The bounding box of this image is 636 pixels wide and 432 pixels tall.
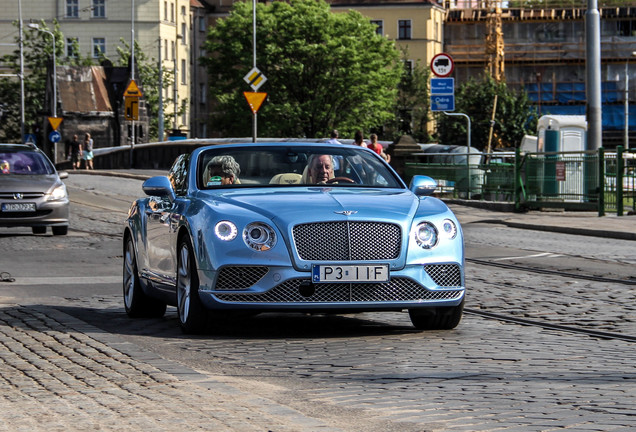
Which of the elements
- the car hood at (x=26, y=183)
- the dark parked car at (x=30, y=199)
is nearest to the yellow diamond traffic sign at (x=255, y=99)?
the dark parked car at (x=30, y=199)

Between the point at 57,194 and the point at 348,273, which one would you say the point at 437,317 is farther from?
the point at 57,194

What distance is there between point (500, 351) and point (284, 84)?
85.2 m

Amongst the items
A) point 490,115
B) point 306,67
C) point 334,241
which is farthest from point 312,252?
point 490,115

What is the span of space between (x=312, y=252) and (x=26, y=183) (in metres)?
14.8

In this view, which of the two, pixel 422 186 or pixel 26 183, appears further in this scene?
pixel 26 183

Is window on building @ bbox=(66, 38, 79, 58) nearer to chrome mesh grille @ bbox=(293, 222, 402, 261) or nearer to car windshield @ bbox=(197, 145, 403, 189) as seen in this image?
car windshield @ bbox=(197, 145, 403, 189)

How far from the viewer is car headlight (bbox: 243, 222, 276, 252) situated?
950cm

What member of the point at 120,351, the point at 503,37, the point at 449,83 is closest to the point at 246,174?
the point at 120,351

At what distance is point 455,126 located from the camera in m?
92.2

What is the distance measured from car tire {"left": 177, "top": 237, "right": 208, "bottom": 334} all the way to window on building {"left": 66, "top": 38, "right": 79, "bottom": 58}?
105m

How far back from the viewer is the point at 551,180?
30.8 m

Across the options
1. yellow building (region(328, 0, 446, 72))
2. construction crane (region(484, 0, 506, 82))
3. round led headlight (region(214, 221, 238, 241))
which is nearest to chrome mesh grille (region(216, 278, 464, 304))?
round led headlight (region(214, 221, 238, 241))

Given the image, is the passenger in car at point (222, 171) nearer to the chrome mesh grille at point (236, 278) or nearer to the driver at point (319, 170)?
the driver at point (319, 170)

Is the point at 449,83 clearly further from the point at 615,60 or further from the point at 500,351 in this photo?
the point at 615,60
